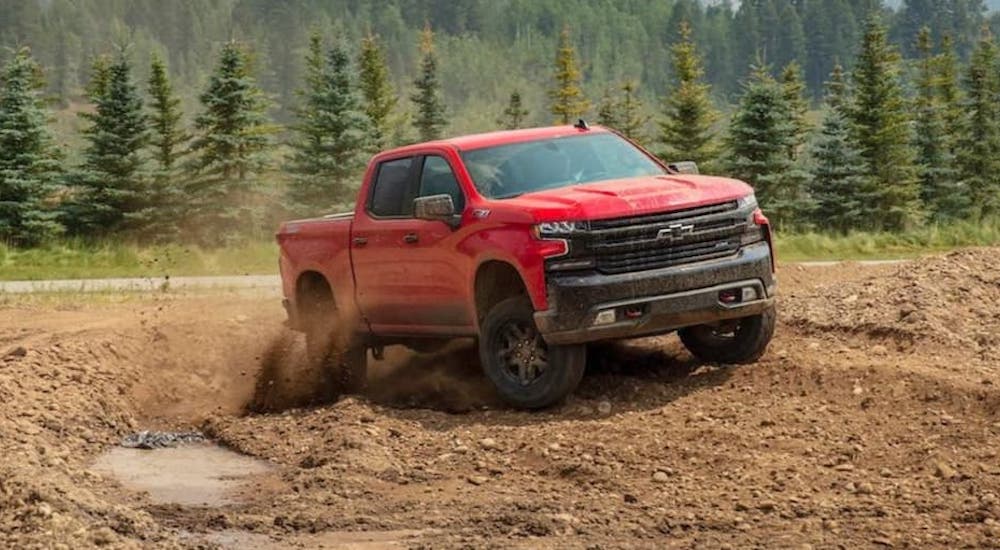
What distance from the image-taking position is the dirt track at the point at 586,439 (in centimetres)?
754

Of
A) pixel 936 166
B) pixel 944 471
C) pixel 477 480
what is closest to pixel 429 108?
pixel 936 166

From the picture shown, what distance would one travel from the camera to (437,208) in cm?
1119

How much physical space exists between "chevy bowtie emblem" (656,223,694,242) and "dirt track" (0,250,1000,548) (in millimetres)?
1201

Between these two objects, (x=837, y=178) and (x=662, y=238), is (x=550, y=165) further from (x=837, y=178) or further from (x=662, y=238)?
(x=837, y=178)

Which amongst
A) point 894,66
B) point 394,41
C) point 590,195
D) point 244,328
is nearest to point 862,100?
point 894,66

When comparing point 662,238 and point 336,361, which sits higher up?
point 662,238

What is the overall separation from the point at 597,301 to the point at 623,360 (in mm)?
2560

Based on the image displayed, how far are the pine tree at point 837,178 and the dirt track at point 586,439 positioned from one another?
112 ft

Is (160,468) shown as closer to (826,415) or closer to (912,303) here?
(826,415)

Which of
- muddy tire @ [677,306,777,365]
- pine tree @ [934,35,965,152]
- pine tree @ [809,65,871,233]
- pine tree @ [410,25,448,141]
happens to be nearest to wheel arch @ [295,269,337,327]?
muddy tire @ [677,306,777,365]

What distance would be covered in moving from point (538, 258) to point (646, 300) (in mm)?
828

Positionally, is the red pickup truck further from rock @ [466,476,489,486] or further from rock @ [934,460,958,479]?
rock @ [934,460,958,479]

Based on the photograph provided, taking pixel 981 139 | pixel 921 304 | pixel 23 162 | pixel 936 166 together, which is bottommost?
pixel 936 166

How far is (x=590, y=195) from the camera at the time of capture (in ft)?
34.8
